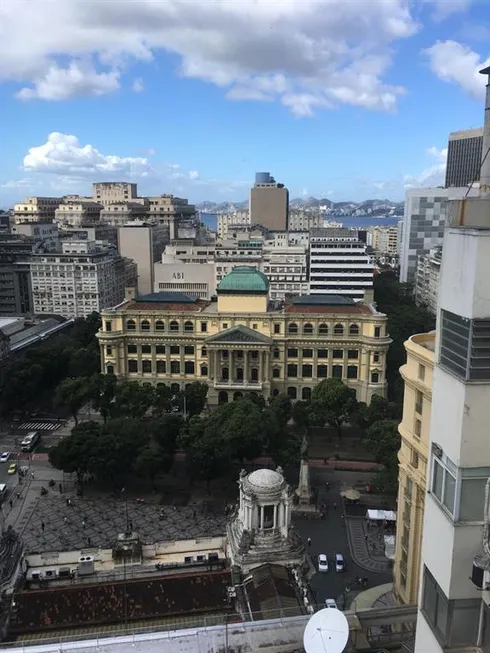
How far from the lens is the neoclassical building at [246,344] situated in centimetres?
9031

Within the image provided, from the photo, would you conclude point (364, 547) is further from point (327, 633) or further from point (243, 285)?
point (243, 285)

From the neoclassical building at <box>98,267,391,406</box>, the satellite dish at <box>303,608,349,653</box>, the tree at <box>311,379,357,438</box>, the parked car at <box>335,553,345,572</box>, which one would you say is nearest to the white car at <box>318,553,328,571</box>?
the parked car at <box>335,553,345,572</box>

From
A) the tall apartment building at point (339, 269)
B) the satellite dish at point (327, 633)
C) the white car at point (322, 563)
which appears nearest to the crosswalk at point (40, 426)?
the white car at point (322, 563)

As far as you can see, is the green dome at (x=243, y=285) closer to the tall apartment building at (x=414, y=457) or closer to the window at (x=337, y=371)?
the window at (x=337, y=371)

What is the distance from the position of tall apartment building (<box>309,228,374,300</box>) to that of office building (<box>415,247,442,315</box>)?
24050 mm

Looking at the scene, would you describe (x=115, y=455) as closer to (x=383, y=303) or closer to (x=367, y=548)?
(x=367, y=548)

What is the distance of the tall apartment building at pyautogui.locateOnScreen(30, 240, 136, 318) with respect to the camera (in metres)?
132

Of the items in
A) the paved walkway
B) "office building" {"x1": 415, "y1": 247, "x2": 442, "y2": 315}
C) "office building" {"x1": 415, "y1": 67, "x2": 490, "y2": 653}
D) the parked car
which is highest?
"office building" {"x1": 415, "y1": 67, "x2": 490, "y2": 653}

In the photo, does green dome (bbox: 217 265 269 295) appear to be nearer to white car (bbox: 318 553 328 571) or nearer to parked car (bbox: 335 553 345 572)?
white car (bbox: 318 553 328 571)

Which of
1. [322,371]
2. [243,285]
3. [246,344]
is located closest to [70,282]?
[243,285]

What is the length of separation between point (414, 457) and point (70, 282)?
369 ft

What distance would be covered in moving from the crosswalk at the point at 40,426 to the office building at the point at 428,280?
Result: 105m

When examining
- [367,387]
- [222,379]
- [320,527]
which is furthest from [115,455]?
[367,387]

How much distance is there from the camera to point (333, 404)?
254 feet
